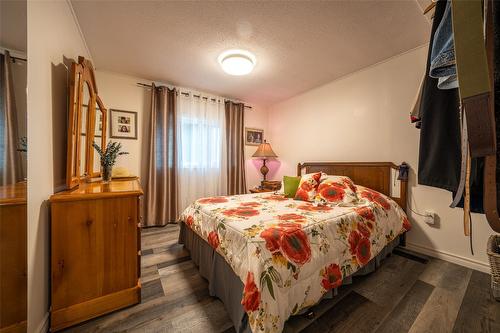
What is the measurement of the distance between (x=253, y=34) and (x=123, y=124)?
2.31 metres

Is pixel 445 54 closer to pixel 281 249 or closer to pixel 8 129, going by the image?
pixel 281 249

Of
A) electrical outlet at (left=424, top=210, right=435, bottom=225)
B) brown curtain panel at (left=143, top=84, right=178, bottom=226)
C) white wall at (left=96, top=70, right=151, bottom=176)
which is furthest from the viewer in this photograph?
brown curtain panel at (left=143, top=84, right=178, bottom=226)

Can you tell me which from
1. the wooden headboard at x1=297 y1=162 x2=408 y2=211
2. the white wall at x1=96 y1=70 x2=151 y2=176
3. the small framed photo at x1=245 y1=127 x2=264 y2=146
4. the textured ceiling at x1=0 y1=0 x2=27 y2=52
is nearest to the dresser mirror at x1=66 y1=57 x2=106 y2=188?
the textured ceiling at x1=0 y1=0 x2=27 y2=52

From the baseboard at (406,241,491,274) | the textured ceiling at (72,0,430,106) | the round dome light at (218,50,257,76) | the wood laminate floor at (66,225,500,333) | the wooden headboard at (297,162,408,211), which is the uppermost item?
the textured ceiling at (72,0,430,106)

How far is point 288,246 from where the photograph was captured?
1.15 meters

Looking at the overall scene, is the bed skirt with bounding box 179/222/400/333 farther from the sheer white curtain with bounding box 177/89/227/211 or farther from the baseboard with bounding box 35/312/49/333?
the sheer white curtain with bounding box 177/89/227/211

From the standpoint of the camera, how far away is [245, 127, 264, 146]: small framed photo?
13.3 ft

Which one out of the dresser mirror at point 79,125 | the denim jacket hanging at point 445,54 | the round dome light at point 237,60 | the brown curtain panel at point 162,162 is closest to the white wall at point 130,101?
the brown curtain panel at point 162,162

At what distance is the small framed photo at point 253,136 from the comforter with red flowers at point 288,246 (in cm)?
231

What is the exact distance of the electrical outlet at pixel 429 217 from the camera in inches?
80.6

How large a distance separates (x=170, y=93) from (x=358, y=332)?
3590 millimetres

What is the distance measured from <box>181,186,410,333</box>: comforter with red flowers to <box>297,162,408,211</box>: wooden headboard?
1.65 ft

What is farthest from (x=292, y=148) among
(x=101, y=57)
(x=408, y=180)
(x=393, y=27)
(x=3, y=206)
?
(x=3, y=206)

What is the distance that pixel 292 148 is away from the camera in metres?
3.77
